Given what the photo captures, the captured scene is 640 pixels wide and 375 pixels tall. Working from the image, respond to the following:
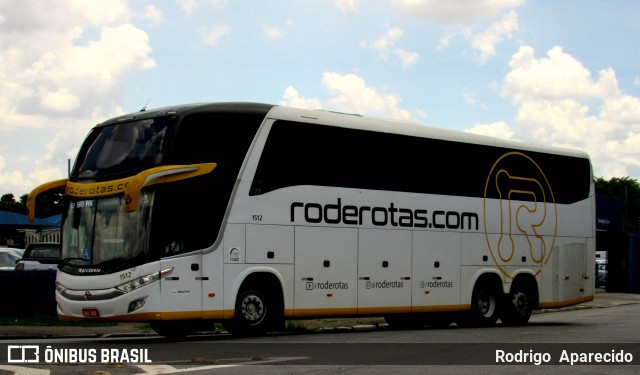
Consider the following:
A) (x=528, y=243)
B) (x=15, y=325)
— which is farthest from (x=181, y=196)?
(x=528, y=243)

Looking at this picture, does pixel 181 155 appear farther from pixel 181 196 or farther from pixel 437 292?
pixel 437 292

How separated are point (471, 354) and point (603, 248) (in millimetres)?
38057

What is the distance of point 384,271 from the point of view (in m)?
19.8

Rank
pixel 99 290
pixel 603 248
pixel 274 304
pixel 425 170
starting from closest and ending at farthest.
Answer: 1. pixel 99 290
2. pixel 274 304
3. pixel 425 170
4. pixel 603 248

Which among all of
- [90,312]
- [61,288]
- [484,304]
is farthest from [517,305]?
[61,288]

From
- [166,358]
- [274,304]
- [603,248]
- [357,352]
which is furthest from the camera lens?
[603,248]

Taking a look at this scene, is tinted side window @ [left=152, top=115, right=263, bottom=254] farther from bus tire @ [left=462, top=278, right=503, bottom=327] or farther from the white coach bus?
bus tire @ [left=462, top=278, right=503, bottom=327]

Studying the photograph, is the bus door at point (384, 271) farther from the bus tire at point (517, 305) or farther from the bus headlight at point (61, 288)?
the bus headlight at point (61, 288)

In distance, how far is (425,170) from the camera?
2059 cm

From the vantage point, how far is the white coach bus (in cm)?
1633

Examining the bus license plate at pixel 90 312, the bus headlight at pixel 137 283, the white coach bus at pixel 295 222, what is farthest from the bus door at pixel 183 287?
the bus license plate at pixel 90 312

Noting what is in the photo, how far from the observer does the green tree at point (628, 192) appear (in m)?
140

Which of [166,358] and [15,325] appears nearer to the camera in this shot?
[166,358]

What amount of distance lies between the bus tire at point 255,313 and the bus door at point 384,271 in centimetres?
209
